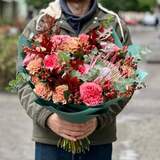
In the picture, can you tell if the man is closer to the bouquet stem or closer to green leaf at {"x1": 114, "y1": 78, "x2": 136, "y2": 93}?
the bouquet stem

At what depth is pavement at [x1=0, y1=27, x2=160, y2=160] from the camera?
8.26 m

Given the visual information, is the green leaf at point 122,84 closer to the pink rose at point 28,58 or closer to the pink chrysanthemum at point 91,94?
the pink chrysanthemum at point 91,94

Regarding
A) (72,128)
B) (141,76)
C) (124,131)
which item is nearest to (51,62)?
(72,128)

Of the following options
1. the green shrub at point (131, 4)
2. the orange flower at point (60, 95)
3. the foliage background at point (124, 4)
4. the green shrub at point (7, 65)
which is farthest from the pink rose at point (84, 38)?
the green shrub at point (131, 4)

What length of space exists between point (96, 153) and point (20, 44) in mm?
678

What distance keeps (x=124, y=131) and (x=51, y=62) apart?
6.91m

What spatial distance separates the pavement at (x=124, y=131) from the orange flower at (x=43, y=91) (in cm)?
305

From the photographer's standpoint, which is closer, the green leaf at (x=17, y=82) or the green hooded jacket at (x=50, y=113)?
the green leaf at (x=17, y=82)

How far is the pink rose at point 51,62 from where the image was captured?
3.05 m

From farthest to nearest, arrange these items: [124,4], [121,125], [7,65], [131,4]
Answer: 1. [131,4]
2. [124,4]
3. [7,65]
4. [121,125]

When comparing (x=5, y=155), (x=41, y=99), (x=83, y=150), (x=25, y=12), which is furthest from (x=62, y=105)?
(x=25, y=12)

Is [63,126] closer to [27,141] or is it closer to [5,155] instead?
[5,155]

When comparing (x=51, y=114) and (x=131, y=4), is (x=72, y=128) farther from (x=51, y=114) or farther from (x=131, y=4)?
(x=131, y=4)

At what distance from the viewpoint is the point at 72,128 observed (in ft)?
10.3
